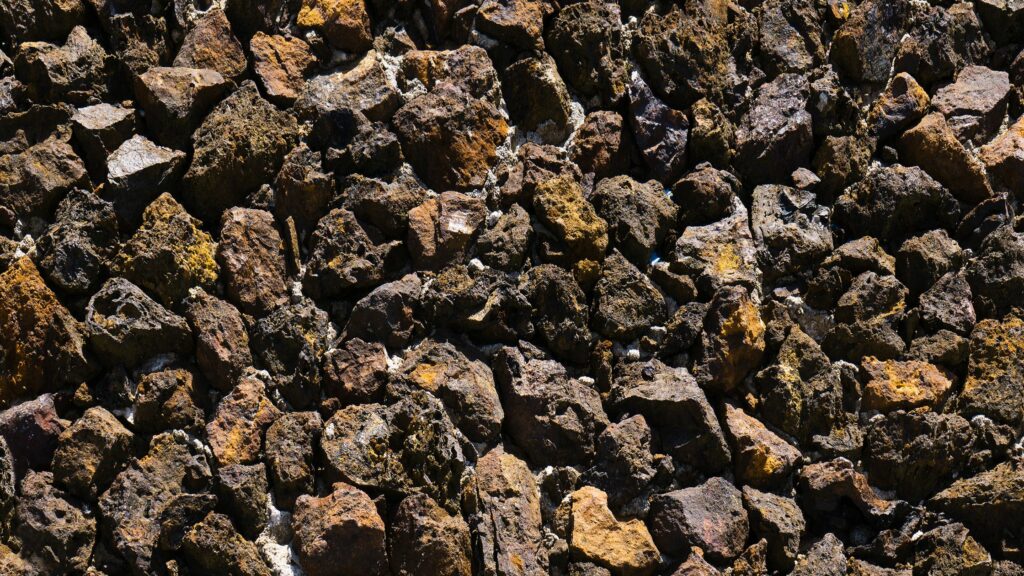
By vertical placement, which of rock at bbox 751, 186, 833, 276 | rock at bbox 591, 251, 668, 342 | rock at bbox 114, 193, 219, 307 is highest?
rock at bbox 114, 193, 219, 307

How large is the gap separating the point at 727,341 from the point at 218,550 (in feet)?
5.51

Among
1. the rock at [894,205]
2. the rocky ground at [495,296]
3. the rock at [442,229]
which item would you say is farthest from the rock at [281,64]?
the rock at [894,205]

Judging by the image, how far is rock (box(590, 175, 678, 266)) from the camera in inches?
173

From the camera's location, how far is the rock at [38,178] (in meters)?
4.02

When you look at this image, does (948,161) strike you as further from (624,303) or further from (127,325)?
(127,325)

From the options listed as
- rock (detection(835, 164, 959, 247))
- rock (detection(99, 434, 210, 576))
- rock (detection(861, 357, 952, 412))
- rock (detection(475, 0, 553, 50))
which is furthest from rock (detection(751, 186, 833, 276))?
rock (detection(99, 434, 210, 576))

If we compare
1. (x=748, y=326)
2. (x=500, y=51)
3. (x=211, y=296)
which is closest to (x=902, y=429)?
(x=748, y=326)

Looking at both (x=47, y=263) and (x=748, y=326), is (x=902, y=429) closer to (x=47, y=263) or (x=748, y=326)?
(x=748, y=326)

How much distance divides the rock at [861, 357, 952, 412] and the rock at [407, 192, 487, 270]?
1378mm

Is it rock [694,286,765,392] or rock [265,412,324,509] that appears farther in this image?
rock [694,286,765,392]

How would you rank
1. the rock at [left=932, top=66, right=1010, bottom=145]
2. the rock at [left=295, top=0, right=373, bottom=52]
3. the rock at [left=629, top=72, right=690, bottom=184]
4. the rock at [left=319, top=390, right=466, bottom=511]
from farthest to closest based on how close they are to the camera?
the rock at [left=932, top=66, right=1010, bottom=145]
the rock at [left=629, top=72, right=690, bottom=184]
the rock at [left=295, top=0, right=373, bottom=52]
the rock at [left=319, top=390, right=466, bottom=511]

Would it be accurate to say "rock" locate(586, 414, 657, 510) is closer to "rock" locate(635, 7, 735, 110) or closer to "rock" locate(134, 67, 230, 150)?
"rock" locate(635, 7, 735, 110)

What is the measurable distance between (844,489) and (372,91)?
1.97 metres

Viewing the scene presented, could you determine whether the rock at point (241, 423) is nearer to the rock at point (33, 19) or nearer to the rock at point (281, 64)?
the rock at point (281, 64)
